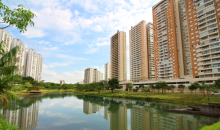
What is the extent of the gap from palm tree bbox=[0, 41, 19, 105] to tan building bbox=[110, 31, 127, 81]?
10966cm

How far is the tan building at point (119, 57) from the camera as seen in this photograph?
121 m

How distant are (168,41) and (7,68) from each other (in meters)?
80.0

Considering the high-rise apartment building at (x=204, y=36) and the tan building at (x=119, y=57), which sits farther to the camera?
the tan building at (x=119, y=57)

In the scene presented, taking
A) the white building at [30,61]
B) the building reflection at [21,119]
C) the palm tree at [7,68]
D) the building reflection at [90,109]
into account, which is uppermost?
the white building at [30,61]

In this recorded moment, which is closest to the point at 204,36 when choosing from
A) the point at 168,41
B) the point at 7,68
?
the point at 168,41

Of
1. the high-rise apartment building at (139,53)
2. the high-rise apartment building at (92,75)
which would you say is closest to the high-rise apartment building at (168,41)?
the high-rise apartment building at (139,53)

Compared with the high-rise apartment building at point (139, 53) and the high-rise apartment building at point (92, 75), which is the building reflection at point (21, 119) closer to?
the high-rise apartment building at point (139, 53)

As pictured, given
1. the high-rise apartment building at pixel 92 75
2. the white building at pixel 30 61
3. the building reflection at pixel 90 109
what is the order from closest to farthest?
the building reflection at pixel 90 109 → the white building at pixel 30 61 → the high-rise apartment building at pixel 92 75

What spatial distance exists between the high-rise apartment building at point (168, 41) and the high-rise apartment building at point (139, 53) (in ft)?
61.7

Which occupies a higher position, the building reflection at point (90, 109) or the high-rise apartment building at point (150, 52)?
the high-rise apartment building at point (150, 52)

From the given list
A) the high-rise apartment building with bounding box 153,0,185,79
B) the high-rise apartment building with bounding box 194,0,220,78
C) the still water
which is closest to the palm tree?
the still water

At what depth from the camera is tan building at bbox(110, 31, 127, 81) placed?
396ft

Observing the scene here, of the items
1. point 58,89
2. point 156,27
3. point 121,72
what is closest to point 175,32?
point 156,27

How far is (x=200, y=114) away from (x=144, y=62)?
262 ft
